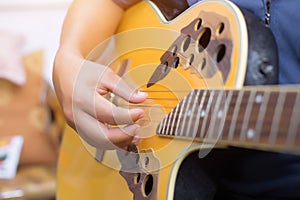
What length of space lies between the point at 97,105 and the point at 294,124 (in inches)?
14.0

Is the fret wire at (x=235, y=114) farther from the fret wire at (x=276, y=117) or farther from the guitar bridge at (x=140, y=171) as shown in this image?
the guitar bridge at (x=140, y=171)

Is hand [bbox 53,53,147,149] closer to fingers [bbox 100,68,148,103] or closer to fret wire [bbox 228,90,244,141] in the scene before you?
fingers [bbox 100,68,148,103]

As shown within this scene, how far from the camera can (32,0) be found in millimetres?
2219

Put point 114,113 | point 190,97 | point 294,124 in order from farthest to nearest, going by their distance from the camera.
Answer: point 114,113 < point 190,97 < point 294,124

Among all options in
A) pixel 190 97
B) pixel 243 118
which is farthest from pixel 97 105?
pixel 243 118

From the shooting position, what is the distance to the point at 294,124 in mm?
432

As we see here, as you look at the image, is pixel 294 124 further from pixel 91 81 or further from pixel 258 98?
pixel 91 81

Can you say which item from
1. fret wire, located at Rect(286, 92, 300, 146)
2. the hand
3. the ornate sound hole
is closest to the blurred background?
the hand

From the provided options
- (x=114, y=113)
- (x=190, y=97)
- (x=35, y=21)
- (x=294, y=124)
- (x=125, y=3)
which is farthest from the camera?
(x=35, y=21)

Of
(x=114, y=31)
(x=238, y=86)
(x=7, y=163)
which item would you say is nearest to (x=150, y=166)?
(x=238, y=86)

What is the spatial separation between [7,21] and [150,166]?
67.3 inches

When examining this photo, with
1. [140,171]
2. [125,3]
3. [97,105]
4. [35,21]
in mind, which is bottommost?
[140,171]

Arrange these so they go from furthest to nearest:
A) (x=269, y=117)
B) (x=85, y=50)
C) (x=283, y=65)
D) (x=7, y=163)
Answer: (x=7, y=163)
(x=85, y=50)
(x=283, y=65)
(x=269, y=117)

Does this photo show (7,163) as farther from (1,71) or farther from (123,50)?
(123,50)
